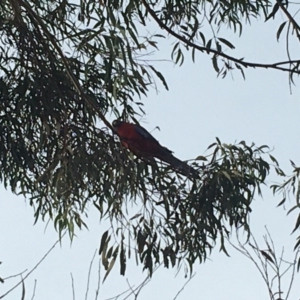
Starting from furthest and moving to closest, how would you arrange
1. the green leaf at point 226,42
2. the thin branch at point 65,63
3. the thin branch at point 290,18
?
the green leaf at point 226,42 < the thin branch at point 65,63 < the thin branch at point 290,18

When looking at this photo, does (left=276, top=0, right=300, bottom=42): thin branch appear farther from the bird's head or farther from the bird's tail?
the bird's head

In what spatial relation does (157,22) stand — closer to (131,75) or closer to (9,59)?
(131,75)

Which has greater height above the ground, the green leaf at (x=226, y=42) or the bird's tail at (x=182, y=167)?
the green leaf at (x=226, y=42)

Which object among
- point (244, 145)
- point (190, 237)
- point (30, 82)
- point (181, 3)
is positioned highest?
point (181, 3)

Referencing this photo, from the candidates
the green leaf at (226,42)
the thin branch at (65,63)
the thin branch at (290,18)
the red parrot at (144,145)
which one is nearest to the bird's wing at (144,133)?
the red parrot at (144,145)

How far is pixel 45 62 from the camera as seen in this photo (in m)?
4.13

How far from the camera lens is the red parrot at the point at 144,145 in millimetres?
4203

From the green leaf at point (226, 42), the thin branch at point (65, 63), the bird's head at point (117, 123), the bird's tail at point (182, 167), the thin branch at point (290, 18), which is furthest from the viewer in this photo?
the bird's head at point (117, 123)

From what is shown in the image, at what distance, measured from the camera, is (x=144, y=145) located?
4.43 meters

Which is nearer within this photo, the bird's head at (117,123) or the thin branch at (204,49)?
the thin branch at (204,49)

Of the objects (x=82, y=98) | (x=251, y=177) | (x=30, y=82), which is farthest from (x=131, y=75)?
(x=251, y=177)

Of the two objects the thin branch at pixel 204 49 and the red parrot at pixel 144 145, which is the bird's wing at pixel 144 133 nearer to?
the red parrot at pixel 144 145

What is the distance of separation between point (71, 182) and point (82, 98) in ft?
1.27

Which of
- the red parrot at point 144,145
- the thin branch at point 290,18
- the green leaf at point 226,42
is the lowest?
the thin branch at point 290,18
